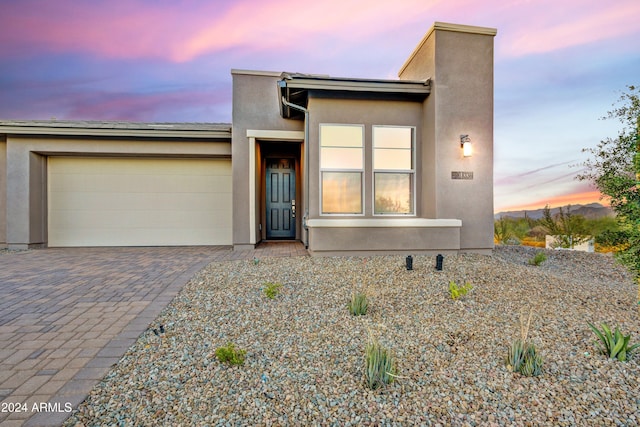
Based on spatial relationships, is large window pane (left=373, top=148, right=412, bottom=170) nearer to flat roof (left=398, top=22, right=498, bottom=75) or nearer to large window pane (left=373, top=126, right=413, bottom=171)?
large window pane (left=373, top=126, right=413, bottom=171)

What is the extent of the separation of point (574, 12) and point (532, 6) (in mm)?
824

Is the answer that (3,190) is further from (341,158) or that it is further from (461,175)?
(461,175)

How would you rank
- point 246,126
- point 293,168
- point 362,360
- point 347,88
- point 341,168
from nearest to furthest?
point 362,360, point 347,88, point 341,168, point 246,126, point 293,168

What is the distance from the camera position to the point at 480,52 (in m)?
6.02

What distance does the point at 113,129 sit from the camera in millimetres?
7168

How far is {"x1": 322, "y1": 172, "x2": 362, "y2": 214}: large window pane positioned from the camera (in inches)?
238

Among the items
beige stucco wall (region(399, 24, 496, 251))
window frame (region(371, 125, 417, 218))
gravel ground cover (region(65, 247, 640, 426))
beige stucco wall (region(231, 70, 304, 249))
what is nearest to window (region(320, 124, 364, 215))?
window frame (region(371, 125, 417, 218))

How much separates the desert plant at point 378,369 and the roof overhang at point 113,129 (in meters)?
6.81

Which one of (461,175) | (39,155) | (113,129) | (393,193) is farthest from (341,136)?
(39,155)

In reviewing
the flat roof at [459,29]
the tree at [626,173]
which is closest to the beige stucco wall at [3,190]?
the flat roof at [459,29]

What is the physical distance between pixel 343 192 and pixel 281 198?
3.01m

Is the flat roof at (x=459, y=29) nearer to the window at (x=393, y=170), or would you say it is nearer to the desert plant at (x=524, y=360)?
the window at (x=393, y=170)

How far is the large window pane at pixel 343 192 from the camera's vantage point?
605 centimetres

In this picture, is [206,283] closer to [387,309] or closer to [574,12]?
[387,309]
